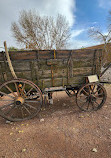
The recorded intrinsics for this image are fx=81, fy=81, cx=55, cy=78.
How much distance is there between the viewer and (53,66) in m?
2.55

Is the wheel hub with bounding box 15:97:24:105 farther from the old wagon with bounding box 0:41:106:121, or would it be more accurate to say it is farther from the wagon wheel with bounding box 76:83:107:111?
the wagon wheel with bounding box 76:83:107:111

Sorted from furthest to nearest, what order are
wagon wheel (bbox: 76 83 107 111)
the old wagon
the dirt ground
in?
wagon wheel (bbox: 76 83 107 111) < the old wagon < the dirt ground

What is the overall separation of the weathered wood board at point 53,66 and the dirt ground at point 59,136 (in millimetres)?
1155

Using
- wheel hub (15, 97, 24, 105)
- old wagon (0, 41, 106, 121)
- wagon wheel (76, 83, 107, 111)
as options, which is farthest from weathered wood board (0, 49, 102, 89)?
wheel hub (15, 97, 24, 105)

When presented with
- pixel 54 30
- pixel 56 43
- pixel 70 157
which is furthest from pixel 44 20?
pixel 70 157

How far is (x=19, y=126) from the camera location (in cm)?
244

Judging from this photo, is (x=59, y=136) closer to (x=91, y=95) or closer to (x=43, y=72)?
(x=91, y=95)

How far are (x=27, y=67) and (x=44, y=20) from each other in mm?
11963

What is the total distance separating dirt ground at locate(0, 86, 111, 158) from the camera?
1.64 m

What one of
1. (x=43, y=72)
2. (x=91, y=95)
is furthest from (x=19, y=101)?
(x=91, y=95)

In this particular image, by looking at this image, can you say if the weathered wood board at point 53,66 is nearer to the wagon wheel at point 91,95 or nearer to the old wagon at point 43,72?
the old wagon at point 43,72

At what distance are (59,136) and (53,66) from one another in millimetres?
1908

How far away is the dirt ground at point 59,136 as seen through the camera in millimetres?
1636

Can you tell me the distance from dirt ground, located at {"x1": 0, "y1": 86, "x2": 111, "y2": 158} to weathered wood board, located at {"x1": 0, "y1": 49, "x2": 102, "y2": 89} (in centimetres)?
115
